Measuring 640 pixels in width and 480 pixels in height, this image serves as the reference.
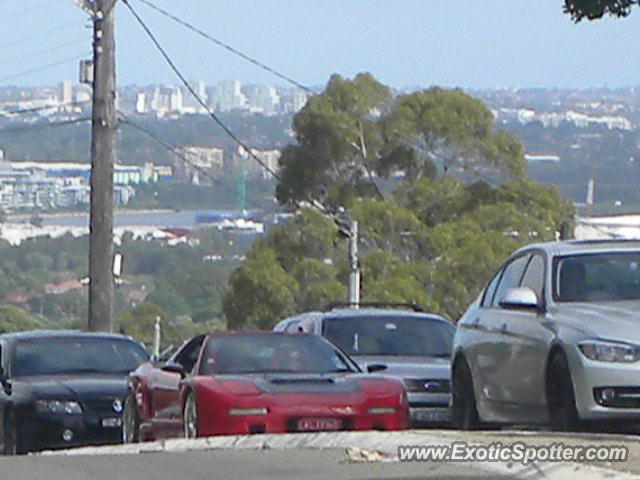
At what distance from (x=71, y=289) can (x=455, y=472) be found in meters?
53.5

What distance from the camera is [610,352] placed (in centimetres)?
1135

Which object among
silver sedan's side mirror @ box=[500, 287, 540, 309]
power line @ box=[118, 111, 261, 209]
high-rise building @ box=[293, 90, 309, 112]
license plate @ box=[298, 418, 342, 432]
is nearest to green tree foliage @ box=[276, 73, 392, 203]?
high-rise building @ box=[293, 90, 309, 112]

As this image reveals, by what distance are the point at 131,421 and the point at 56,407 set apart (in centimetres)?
90

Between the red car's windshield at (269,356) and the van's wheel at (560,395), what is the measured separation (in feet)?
8.52

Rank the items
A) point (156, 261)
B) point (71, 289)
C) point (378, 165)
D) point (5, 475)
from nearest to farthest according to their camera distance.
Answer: point (5, 475) < point (378, 165) < point (71, 289) < point (156, 261)

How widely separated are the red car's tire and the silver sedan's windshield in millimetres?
3052

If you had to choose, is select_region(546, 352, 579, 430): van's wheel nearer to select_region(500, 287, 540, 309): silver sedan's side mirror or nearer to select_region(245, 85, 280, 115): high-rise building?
select_region(500, 287, 540, 309): silver sedan's side mirror

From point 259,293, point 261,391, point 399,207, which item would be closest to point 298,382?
point 261,391

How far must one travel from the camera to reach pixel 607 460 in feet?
32.1

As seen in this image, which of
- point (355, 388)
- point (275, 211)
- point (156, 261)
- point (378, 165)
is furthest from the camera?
point (156, 261)

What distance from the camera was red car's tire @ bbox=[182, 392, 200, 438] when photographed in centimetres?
1316

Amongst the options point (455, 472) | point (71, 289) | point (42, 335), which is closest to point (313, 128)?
point (71, 289)

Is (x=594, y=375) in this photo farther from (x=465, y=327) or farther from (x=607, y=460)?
(x=465, y=327)

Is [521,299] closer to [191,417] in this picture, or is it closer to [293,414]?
[293,414]
